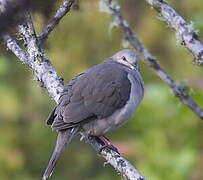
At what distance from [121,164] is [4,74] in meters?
4.95

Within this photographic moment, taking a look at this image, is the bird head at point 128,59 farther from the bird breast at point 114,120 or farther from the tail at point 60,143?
the tail at point 60,143

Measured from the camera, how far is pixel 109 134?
7438 millimetres

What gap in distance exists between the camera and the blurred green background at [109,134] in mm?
5133

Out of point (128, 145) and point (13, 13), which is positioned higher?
point (13, 13)

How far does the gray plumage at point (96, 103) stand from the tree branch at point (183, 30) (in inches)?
34.0

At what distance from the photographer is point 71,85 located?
362cm

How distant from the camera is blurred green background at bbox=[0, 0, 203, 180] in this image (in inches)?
202

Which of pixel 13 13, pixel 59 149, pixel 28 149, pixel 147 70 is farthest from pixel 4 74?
pixel 13 13

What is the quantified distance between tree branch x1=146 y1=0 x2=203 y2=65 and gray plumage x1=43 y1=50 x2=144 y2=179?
864 millimetres

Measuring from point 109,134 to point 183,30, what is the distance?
4.73 m

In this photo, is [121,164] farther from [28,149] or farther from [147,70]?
[147,70]

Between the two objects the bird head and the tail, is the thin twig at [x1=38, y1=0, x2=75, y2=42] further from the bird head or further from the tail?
the bird head

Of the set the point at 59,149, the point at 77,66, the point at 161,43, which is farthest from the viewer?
the point at 161,43

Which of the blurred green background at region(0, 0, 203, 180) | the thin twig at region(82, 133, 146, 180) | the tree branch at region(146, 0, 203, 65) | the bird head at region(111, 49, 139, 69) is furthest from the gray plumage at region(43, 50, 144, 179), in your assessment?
the blurred green background at region(0, 0, 203, 180)
